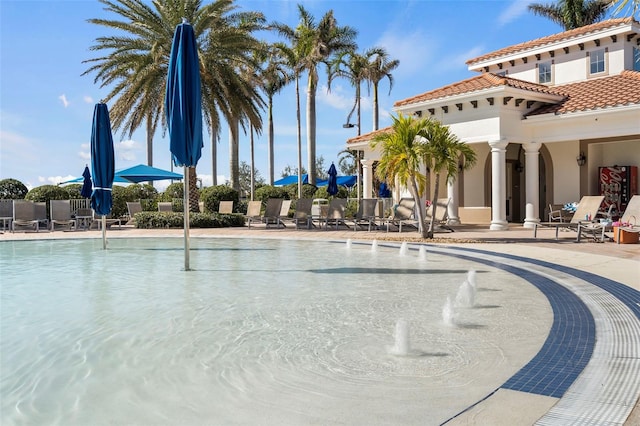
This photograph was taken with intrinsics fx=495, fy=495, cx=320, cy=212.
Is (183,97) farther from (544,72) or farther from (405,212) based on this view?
(544,72)

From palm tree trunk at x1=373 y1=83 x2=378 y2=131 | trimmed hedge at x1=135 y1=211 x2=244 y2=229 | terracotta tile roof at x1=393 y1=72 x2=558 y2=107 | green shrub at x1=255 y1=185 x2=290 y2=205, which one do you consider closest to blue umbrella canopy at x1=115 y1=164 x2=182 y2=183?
trimmed hedge at x1=135 y1=211 x2=244 y2=229

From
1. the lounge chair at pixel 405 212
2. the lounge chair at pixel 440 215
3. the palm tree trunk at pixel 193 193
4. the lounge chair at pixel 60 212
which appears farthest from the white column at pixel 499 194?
the lounge chair at pixel 60 212

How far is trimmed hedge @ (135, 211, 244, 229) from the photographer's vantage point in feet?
66.4

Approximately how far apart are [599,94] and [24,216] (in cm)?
2172

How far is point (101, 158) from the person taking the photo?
40.5 feet

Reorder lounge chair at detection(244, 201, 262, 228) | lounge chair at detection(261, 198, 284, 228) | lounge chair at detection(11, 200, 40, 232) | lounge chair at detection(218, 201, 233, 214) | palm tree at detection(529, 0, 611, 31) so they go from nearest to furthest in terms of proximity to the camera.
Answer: lounge chair at detection(11, 200, 40, 232), lounge chair at detection(261, 198, 284, 228), lounge chair at detection(244, 201, 262, 228), lounge chair at detection(218, 201, 233, 214), palm tree at detection(529, 0, 611, 31)

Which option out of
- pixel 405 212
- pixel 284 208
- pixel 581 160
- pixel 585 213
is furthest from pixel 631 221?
pixel 284 208

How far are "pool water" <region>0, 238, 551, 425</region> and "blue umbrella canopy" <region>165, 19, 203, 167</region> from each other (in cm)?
228

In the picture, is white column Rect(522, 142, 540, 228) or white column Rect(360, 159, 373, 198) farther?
Result: white column Rect(360, 159, 373, 198)

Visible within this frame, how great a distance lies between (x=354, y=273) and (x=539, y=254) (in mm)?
4470

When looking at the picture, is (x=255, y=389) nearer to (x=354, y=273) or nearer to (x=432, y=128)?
(x=354, y=273)

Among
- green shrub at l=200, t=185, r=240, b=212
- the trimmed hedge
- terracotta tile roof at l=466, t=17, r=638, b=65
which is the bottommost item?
the trimmed hedge

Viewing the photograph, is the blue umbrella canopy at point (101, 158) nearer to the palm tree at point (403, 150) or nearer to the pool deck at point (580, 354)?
the palm tree at point (403, 150)

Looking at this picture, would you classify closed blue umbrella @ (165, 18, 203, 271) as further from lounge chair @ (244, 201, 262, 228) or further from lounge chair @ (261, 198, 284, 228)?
lounge chair @ (244, 201, 262, 228)
